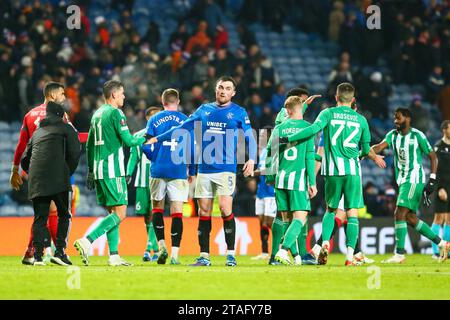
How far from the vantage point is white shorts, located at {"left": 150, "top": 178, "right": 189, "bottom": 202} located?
1409cm

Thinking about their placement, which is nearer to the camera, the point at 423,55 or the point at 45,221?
the point at 45,221

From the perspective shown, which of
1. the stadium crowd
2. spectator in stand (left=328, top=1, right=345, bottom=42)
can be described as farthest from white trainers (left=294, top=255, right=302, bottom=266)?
spectator in stand (left=328, top=1, right=345, bottom=42)

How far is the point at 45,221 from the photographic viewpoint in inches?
524

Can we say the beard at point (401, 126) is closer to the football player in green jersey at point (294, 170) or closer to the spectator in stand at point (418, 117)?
the football player in green jersey at point (294, 170)

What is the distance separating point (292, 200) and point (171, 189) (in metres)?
1.64

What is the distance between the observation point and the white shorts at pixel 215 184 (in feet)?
44.2

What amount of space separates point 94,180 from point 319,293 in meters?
4.28

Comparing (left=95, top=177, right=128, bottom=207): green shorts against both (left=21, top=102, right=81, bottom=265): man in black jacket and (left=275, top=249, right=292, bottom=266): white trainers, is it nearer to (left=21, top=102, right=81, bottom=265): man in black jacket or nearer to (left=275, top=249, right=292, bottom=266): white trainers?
(left=21, top=102, right=81, bottom=265): man in black jacket

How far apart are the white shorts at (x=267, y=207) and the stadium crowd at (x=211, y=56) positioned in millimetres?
3561

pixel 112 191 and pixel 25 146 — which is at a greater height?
pixel 25 146

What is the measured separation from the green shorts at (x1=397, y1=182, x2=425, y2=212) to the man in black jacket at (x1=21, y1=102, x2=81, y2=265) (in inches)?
206

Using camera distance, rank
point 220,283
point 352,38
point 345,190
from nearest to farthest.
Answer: point 220,283, point 345,190, point 352,38

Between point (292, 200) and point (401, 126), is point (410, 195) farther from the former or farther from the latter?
point (292, 200)

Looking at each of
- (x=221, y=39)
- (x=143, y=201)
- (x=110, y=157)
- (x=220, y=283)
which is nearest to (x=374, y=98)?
(x=221, y=39)
